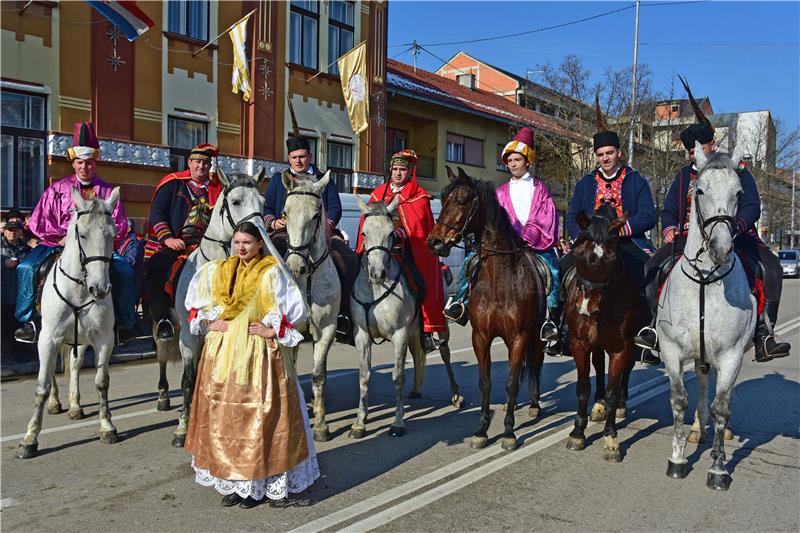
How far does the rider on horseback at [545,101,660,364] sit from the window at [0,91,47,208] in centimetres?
1192

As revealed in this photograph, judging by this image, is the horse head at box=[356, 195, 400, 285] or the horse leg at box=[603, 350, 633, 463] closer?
the horse leg at box=[603, 350, 633, 463]

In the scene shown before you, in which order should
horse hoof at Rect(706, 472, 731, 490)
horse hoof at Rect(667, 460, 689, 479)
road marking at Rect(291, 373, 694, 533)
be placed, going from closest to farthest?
road marking at Rect(291, 373, 694, 533), horse hoof at Rect(706, 472, 731, 490), horse hoof at Rect(667, 460, 689, 479)

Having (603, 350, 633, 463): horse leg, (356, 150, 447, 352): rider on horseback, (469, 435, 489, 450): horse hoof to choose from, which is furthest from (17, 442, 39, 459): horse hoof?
(603, 350, 633, 463): horse leg

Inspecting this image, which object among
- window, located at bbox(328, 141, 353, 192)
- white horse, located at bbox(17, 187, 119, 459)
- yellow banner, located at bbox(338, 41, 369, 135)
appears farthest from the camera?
window, located at bbox(328, 141, 353, 192)

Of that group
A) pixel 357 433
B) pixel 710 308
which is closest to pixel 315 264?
pixel 357 433

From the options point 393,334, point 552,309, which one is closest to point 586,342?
point 552,309

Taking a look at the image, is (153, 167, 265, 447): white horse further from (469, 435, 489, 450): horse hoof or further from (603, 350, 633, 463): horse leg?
(603, 350, 633, 463): horse leg

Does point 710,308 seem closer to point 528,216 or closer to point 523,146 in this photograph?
point 528,216

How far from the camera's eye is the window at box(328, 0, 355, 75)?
69.9ft

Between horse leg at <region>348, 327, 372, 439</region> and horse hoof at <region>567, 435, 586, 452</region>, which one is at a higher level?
horse leg at <region>348, 327, 372, 439</region>

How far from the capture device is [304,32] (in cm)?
2041

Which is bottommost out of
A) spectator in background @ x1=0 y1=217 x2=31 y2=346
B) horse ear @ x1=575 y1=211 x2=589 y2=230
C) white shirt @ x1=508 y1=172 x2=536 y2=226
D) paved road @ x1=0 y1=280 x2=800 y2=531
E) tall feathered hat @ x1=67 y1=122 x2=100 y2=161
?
paved road @ x1=0 y1=280 x2=800 y2=531

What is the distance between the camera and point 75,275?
6145 millimetres

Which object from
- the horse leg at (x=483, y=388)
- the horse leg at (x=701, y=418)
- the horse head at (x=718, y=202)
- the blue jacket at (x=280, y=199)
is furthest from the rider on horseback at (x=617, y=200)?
the blue jacket at (x=280, y=199)
